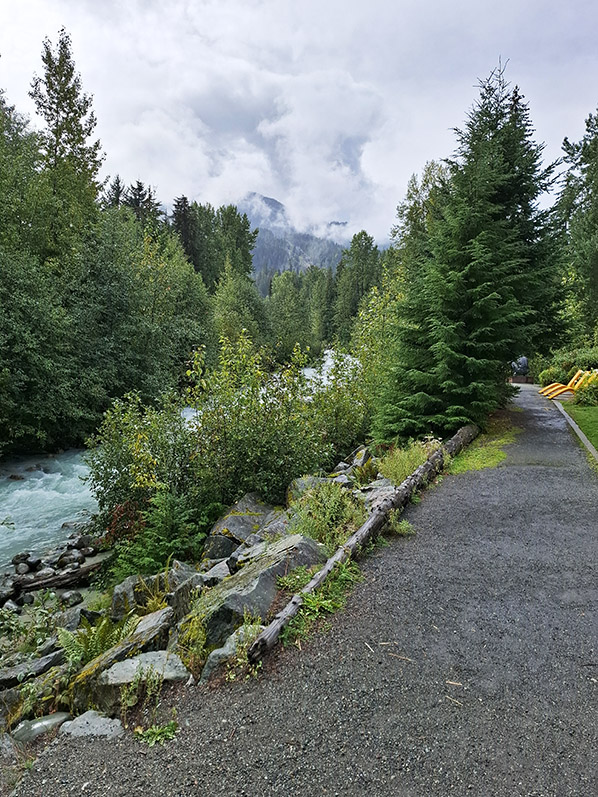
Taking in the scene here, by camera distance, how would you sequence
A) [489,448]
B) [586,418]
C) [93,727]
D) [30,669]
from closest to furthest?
[93,727] → [30,669] → [489,448] → [586,418]

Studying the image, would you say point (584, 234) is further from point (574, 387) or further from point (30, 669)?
point (30, 669)

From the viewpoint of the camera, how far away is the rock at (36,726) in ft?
10.9

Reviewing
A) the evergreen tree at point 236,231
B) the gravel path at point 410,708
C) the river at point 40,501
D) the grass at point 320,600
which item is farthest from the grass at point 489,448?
the evergreen tree at point 236,231

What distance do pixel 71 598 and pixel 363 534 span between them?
17.0ft

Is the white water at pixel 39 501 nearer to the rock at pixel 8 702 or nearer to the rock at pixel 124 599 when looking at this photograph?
the rock at pixel 124 599

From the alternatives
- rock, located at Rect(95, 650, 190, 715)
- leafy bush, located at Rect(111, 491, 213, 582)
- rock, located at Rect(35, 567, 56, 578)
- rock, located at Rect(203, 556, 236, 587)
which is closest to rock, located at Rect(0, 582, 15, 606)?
rock, located at Rect(35, 567, 56, 578)

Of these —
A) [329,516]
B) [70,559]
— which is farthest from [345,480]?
[70,559]

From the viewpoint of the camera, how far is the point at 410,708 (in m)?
3.11

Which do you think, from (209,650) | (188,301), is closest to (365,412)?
(209,650)

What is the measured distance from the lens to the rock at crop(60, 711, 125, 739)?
315 centimetres

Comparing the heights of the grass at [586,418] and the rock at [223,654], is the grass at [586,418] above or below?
above

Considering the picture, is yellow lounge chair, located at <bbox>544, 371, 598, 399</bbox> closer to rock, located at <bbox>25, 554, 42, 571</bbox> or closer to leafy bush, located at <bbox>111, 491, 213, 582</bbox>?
leafy bush, located at <bbox>111, 491, 213, 582</bbox>

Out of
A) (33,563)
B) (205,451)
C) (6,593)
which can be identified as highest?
(205,451)

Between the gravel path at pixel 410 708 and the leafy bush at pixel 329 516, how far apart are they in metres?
0.61
